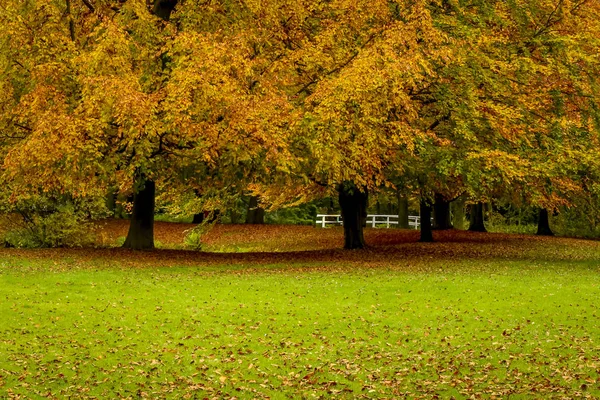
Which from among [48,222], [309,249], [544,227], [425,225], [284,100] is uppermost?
[284,100]

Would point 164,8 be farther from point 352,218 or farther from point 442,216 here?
point 442,216

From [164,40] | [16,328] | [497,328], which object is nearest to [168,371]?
[16,328]

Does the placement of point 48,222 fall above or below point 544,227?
above

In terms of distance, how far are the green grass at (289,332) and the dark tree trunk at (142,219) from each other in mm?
4418

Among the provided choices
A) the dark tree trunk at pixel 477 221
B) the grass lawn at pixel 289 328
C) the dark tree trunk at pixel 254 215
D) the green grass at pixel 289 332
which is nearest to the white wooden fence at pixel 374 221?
the dark tree trunk at pixel 254 215

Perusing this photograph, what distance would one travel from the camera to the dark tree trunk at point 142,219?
29078mm

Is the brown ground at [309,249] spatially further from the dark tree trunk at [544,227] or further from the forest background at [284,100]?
the dark tree trunk at [544,227]

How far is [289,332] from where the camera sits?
1602cm

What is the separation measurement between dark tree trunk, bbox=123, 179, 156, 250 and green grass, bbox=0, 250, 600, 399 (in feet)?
14.5

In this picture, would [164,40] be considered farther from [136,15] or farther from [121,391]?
[121,391]

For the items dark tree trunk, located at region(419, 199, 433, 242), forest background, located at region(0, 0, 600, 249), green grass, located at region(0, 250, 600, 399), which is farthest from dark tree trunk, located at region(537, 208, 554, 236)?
green grass, located at region(0, 250, 600, 399)

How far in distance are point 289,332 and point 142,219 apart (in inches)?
568

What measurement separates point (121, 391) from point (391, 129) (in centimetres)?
1689

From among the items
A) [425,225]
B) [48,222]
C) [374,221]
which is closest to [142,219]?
[48,222]
